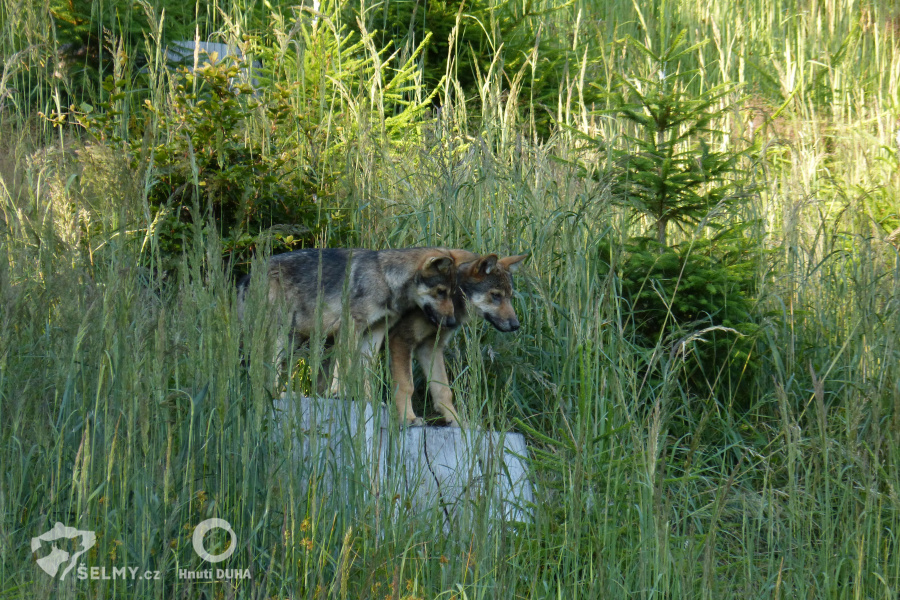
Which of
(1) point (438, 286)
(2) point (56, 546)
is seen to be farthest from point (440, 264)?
(2) point (56, 546)

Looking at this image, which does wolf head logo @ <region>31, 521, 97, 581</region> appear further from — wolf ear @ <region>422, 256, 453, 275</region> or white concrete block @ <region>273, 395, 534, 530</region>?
wolf ear @ <region>422, 256, 453, 275</region>

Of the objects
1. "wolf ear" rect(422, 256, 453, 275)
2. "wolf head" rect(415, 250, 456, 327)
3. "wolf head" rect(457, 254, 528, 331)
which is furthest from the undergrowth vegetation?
"wolf ear" rect(422, 256, 453, 275)

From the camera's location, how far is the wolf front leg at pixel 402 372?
180 inches

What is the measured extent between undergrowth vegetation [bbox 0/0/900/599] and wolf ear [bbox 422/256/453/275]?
1.54 ft

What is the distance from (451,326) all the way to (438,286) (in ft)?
0.75

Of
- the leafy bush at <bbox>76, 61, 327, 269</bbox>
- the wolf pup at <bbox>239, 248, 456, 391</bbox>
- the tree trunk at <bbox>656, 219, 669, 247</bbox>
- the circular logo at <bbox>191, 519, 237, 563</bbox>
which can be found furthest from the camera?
the leafy bush at <bbox>76, 61, 327, 269</bbox>

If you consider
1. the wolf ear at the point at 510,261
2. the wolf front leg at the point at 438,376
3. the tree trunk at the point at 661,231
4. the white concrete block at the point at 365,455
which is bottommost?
the white concrete block at the point at 365,455

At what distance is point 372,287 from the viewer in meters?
4.74

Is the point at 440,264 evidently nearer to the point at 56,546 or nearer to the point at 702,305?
the point at 702,305

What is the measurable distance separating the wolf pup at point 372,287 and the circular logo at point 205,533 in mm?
2145

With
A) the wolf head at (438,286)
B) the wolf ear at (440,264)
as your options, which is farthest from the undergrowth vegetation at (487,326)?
the wolf ear at (440,264)

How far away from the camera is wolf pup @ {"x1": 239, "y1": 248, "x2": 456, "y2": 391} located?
4629 millimetres

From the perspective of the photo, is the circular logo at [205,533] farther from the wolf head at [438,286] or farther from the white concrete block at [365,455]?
the wolf head at [438,286]

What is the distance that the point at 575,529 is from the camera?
2.64 m
